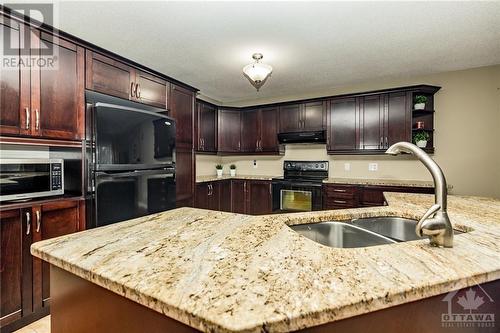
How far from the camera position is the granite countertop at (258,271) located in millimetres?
532

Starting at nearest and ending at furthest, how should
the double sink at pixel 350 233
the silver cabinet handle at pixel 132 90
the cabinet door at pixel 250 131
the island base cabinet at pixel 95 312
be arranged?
the island base cabinet at pixel 95 312
the double sink at pixel 350 233
the silver cabinet handle at pixel 132 90
the cabinet door at pixel 250 131

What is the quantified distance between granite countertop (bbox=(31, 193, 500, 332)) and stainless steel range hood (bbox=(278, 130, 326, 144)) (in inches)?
116

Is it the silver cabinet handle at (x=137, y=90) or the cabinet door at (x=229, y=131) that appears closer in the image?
the silver cabinet handle at (x=137, y=90)

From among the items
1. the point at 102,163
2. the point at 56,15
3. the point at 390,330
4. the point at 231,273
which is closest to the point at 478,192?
the point at 390,330

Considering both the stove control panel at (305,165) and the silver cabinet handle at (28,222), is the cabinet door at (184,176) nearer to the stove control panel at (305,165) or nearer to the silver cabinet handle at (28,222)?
the silver cabinet handle at (28,222)

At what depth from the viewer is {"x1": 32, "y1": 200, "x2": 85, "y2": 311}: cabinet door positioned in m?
1.92

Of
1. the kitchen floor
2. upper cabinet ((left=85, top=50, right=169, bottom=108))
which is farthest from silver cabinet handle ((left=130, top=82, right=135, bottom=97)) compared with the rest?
the kitchen floor

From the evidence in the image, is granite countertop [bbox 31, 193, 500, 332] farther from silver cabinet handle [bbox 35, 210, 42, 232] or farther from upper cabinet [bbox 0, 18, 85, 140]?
upper cabinet [bbox 0, 18, 85, 140]

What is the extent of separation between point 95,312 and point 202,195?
314cm

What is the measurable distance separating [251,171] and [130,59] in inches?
116

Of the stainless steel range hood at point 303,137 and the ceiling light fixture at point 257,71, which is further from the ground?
the ceiling light fixture at point 257,71

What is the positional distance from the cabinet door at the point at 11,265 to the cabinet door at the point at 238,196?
9.85 feet

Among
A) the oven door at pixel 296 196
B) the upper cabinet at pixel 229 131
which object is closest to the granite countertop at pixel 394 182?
the oven door at pixel 296 196

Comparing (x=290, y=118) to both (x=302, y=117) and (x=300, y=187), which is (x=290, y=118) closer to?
(x=302, y=117)
